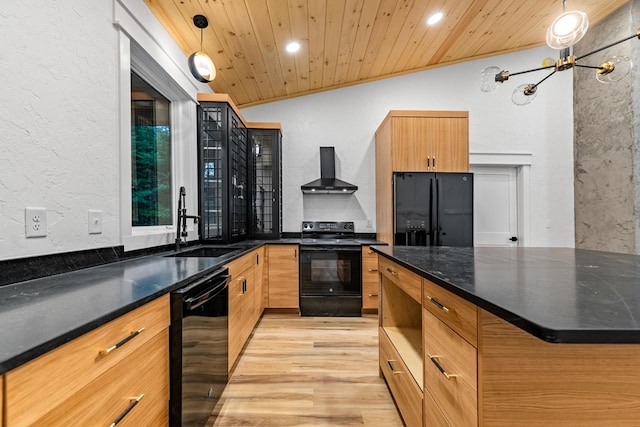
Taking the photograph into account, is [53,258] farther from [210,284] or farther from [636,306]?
[636,306]

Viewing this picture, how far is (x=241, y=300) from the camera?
229cm

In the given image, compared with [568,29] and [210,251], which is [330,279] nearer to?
[210,251]

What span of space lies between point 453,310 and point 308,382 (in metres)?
1.44

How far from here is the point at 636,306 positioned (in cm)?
69

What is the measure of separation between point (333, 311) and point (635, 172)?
3.83 meters

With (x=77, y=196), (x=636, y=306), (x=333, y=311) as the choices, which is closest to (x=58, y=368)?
(x=77, y=196)

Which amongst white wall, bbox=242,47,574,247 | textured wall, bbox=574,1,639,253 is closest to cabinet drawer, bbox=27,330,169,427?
white wall, bbox=242,47,574,247

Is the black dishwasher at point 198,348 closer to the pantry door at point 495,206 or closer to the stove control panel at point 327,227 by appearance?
the stove control panel at point 327,227

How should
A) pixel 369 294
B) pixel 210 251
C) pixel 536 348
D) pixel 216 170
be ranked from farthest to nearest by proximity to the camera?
pixel 369 294 → pixel 216 170 → pixel 210 251 → pixel 536 348

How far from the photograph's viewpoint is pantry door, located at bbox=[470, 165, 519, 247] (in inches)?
161

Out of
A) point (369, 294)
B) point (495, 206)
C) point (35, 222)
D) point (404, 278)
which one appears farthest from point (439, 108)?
point (35, 222)

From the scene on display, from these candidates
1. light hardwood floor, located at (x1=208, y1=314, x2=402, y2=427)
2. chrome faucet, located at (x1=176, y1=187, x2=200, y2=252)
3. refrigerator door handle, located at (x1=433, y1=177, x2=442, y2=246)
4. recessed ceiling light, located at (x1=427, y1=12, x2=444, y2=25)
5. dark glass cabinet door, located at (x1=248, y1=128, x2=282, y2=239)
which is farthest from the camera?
dark glass cabinet door, located at (x1=248, y1=128, x2=282, y2=239)

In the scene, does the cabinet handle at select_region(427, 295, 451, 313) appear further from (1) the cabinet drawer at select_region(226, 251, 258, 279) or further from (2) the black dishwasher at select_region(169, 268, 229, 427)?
(1) the cabinet drawer at select_region(226, 251, 258, 279)

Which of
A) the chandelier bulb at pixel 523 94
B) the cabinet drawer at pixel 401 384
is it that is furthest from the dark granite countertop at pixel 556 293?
the chandelier bulb at pixel 523 94
